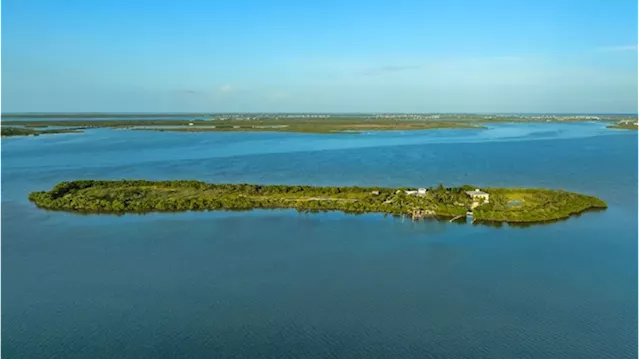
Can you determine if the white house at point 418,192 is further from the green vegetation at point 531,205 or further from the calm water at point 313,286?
the calm water at point 313,286

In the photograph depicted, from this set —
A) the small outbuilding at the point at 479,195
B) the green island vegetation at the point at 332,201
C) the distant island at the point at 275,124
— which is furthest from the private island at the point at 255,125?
the small outbuilding at the point at 479,195

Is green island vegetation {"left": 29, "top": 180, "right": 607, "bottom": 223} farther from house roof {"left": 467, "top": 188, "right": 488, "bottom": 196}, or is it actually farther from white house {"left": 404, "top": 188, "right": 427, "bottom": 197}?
house roof {"left": 467, "top": 188, "right": 488, "bottom": 196}

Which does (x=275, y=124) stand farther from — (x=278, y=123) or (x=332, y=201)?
(x=332, y=201)

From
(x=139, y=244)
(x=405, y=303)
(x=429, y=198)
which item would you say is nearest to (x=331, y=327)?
(x=405, y=303)

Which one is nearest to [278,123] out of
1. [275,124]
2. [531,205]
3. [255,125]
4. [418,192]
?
[275,124]

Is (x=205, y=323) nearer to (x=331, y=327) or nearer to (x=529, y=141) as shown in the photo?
(x=331, y=327)

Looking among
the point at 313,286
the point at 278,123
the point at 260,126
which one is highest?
the point at 260,126

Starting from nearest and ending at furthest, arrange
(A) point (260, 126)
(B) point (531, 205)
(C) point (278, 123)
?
(B) point (531, 205) < (A) point (260, 126) < (C) point (278, 123)
